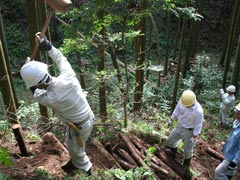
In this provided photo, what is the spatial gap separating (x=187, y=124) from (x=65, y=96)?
9.98ft

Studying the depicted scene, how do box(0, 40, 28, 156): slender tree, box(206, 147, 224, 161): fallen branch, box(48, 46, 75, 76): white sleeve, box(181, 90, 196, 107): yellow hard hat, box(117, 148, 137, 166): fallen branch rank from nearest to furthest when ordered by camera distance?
box(48, 46, 75, 76): white sleeve < box(0, 40, 28, 156): slender tree < box(117, 148, 137, 166): fallen branch < box(181, 90, 196, 107): yellow hard hat < box(206, 147, 224, 161): fallen branch

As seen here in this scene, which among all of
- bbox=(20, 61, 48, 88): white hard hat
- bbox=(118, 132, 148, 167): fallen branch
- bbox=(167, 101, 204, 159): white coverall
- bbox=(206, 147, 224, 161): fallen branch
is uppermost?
bbox=(20, 61, 48, 88): white hard hat

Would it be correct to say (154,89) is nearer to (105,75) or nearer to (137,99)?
(137,99)

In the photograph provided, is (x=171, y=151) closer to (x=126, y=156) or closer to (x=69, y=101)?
(x=126, y=156)

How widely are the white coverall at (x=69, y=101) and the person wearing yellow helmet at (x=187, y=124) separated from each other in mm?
2253

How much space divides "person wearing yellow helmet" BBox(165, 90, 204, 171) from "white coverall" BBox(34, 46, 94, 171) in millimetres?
2253

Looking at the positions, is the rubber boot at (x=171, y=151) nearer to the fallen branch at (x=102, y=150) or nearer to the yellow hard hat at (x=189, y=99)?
the yellow hard hat at (x=189, y=99)

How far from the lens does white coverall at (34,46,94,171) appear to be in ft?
14.1

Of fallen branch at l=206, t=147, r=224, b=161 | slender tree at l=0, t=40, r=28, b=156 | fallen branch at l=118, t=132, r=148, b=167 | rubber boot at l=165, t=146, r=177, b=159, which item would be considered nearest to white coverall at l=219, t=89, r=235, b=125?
fallen branch at l=206, t=147, r=224, b=161

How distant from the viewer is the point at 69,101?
4.43 metres

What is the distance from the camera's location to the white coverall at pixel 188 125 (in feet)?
19.9

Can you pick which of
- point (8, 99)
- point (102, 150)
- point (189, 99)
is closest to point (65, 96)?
point (8, 99)

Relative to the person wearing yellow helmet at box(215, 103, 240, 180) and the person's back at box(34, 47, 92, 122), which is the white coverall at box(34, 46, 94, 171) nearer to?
the person's back at box(34, 47, 92, 122)

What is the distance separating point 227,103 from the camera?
971 cm
